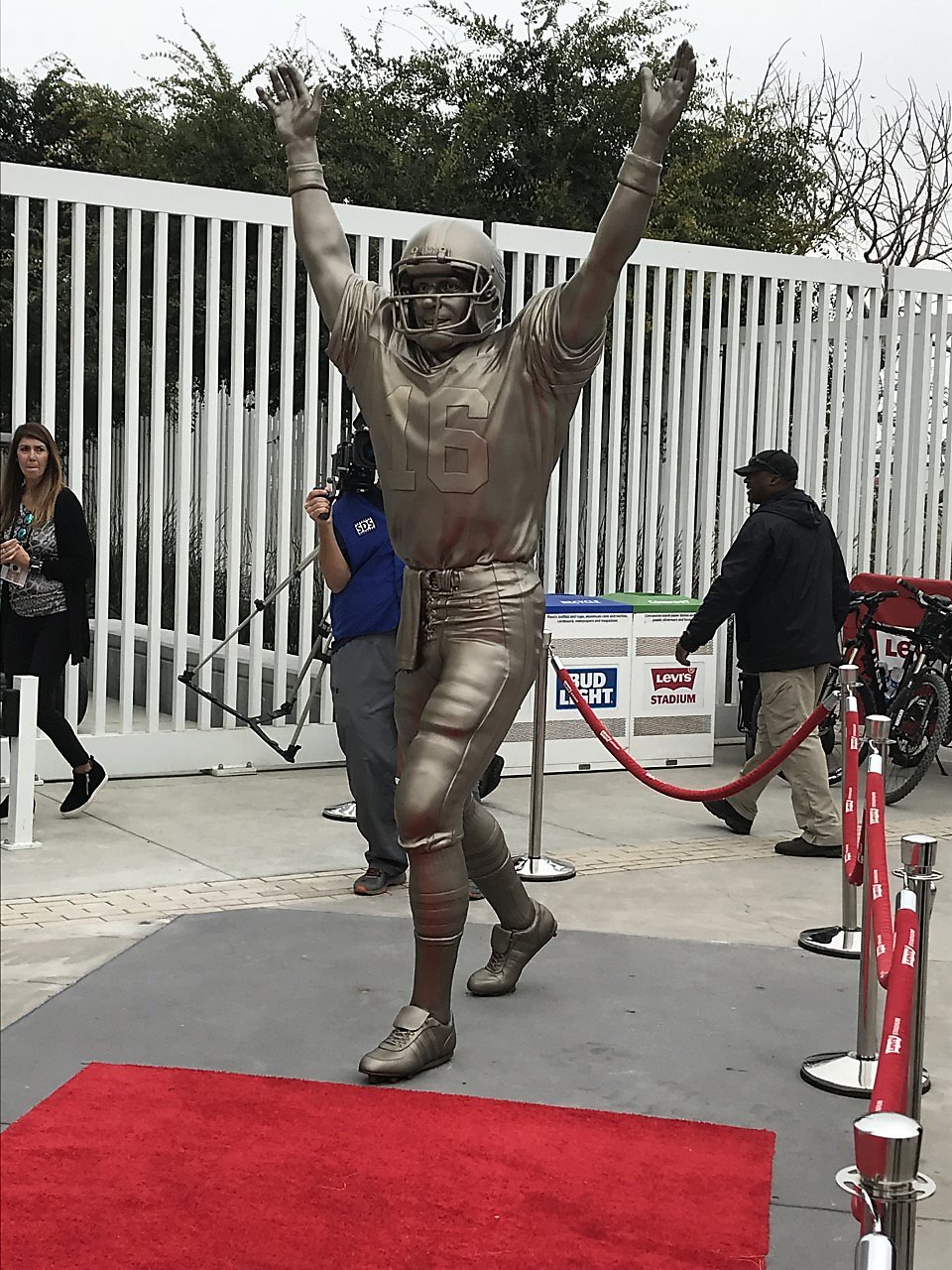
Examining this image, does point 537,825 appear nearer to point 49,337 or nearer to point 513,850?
point 513,850

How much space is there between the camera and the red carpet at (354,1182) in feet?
10.2

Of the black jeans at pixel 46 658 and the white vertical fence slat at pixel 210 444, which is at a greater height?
the white vertical fence slat at pixel 210 444

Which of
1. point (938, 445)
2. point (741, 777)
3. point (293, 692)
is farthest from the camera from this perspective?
point (938, 445)

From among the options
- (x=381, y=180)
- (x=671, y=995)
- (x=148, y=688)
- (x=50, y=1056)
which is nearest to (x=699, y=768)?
(x=148, y=688)

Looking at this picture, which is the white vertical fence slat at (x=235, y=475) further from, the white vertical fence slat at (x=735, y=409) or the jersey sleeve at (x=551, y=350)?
the jersey sleeve at (x=551, y=350)

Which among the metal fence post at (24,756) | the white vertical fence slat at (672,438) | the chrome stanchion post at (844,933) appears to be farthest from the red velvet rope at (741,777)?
the white vertical fence slat at (672,438)

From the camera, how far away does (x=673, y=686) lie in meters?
9.65

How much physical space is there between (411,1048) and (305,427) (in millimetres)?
5650

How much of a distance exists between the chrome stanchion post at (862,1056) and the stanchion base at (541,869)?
2261 mm

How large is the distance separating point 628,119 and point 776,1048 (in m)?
18.5

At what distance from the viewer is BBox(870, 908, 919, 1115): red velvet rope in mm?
2209

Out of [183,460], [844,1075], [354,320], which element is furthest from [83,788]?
[844,1075]

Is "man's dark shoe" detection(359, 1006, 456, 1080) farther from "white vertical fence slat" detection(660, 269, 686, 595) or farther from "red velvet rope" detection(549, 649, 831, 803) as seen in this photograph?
"white vertical fence slat" detection(660, 269, 686, 595)

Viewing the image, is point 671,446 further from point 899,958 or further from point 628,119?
point 628,119
